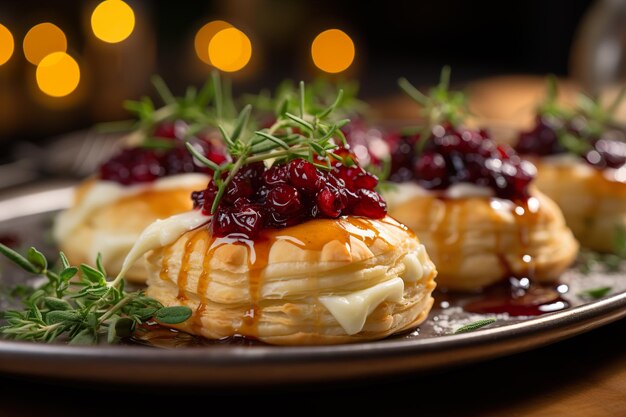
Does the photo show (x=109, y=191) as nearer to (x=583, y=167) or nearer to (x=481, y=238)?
(x=481, y=238)

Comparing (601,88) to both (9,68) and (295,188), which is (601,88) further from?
(9,68)

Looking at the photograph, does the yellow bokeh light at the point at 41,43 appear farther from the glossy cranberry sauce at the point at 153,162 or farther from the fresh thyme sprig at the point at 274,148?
the fresh thyme sprig at the point at 274,148

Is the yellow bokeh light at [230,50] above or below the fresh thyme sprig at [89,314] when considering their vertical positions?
above

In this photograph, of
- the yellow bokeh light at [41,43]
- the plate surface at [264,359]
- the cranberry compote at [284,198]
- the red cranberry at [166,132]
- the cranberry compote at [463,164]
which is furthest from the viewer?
the yellow bokeh light at [41,43]

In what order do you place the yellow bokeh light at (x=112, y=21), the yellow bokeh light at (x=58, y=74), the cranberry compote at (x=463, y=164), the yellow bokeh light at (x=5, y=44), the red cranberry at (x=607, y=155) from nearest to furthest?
the cranberry compote at (x=463, y=164) → the red cranberry at (x=607, y=155) → the yellow bokeh light at (x=5, y=44) → the yellow bokeh light at (x=58, y=74) → the yellow bokeh light at (x=112, y=21)

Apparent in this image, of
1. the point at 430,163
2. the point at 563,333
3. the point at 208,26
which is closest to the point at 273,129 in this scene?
the point at 430,163

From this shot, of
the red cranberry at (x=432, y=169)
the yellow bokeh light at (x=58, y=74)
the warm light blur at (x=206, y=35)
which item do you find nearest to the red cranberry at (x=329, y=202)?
the red cranberry at (x=432, y=169)

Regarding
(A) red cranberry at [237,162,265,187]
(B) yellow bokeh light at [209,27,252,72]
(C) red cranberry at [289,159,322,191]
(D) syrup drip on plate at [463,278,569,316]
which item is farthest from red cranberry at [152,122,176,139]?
(B) yellow bokeh light at [209,27,252,72]
